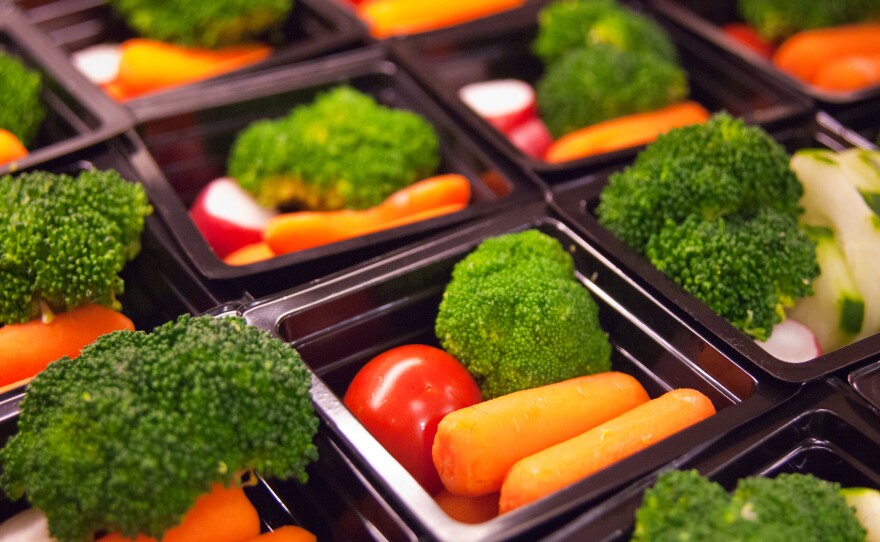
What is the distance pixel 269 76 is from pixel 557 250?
3.47 feet

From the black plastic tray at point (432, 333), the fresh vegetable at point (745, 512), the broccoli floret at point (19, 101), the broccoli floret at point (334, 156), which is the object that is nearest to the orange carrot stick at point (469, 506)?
the black plastic tray at point (432, 333)

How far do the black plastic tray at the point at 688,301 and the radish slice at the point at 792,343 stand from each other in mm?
159

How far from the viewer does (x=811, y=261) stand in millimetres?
Result: 1654

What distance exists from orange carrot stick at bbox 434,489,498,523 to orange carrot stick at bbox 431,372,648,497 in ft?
0.12

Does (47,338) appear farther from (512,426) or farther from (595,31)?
(595,31)

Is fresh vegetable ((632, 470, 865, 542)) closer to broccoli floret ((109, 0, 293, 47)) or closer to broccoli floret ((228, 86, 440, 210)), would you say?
broccoli floret ((228, 86, 440, 210))

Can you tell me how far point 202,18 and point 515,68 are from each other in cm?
98

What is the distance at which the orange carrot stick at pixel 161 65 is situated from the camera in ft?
7.73

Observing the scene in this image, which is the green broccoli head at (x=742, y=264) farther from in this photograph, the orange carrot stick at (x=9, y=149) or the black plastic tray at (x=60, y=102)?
the orange carrot stick at (x=9, y=149)

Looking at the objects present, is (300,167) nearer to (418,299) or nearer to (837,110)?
(418,299)

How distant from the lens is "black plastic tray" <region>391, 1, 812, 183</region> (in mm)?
2184

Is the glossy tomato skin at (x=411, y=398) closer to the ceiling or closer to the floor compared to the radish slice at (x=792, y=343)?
closer to the ceiling

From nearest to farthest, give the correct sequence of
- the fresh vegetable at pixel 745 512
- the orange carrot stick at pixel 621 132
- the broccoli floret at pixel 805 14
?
the fresh vegetable at pixel 745 512, the orange carrot stick at pixel 621 132, the broccoli floret at pixel 805 14

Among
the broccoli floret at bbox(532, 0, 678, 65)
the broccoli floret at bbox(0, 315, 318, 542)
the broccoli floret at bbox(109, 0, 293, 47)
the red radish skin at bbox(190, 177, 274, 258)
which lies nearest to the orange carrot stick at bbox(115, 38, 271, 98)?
the broccoli floret at bbox(109, 0, 293, 47)
